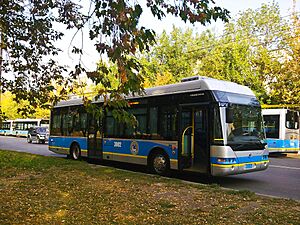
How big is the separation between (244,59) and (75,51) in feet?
102

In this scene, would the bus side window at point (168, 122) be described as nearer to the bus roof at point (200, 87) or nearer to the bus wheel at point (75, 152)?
the bus roof at point (200, 87)

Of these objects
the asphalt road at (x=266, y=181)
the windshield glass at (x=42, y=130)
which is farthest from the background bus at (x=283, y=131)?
the windshield glass at (x=42, y=130)

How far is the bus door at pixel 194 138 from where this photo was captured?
9.86 metres

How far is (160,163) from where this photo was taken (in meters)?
11.1

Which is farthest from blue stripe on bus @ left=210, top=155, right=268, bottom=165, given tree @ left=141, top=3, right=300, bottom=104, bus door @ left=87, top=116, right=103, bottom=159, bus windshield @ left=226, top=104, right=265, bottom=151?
tree @ left=141, top=3, right=300, bottom=104

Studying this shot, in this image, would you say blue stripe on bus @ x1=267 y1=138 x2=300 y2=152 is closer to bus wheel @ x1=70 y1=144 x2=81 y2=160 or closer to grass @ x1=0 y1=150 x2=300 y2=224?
bus wheel @ x1=70 y1=144 x2=81 y2=160

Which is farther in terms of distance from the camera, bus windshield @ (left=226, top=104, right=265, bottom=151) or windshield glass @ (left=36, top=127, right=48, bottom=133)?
windshield glass @ (left=36, top=127, right=48, bottom=133)

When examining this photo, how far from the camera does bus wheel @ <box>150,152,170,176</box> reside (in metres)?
10.9

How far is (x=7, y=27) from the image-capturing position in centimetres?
716

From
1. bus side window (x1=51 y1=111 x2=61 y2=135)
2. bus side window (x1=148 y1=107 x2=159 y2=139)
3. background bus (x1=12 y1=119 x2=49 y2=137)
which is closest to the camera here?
bus side window (x1=148 y1=107 x2=159 y2=139)

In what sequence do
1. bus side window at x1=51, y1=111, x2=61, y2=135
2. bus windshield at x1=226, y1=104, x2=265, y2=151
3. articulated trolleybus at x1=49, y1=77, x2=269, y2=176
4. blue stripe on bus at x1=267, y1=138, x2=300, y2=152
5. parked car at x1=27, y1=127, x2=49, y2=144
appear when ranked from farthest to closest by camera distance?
parked car at x1=27, y1=127, x2=49, y2=144 → blue stripe on bus at x1=267, y1=138, x2=300, y2=152 → bus side window at x1=51, y1=111, x2=61, y2=135 → bus windshield at x1=226, y1=104, x2=265, y2=151 → articulated trolleybus at x1=49, y1=77, x2=269, y2=176

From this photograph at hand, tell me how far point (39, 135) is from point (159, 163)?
25879 mm

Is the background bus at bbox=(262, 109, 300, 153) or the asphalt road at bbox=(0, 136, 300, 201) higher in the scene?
the background bus at bbox=(262, 109, 300, 153)

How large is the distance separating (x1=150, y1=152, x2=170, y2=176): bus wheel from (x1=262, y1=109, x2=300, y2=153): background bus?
12.0m
